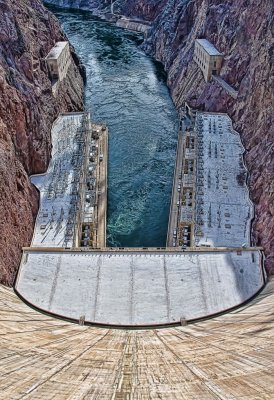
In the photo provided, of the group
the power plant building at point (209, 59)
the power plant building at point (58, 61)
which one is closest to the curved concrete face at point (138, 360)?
the power plant building at point (58, 61)

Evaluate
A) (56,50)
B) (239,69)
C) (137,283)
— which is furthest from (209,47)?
(137,283)

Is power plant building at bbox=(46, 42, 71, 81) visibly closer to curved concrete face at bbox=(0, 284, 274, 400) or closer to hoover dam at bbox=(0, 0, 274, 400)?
hoover dam at bbox=(0, 0, 274, 400)

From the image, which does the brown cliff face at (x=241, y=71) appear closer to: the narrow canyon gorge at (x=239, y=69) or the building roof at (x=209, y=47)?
the narrow canyon gorge at (x=239, y=69)

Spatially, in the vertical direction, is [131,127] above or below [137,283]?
below

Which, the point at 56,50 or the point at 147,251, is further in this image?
the point at 56,50

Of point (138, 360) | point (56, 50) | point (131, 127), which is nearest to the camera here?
point (138, 360)

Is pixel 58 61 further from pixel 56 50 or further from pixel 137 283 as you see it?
pixel 137 283

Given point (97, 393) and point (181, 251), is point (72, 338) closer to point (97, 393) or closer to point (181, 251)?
point (97, 393)

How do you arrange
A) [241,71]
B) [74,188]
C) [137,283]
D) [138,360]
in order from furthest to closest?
[241,71], [74,188], [137,283], [138,360]

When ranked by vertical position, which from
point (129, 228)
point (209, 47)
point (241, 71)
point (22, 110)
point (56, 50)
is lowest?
point (129, 228)
